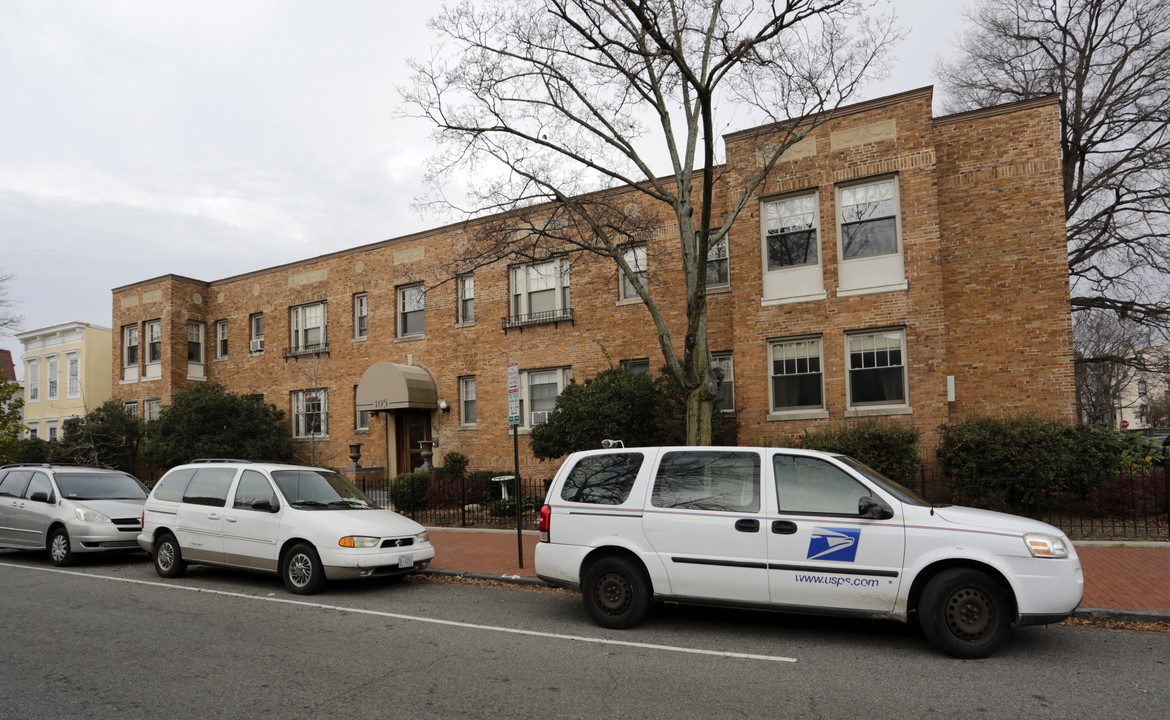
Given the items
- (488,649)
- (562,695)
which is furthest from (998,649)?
(488,649)

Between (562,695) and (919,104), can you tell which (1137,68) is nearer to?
(919,104)

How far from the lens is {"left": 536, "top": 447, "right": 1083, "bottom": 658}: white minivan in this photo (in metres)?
6.21

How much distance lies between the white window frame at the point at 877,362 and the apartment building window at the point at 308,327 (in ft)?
53.6

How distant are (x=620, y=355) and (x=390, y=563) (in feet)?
32.8

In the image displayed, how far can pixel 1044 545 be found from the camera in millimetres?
6176

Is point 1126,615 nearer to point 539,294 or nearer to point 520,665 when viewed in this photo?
point 520,665

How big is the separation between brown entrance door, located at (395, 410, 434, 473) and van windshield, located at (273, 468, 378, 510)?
1117cm

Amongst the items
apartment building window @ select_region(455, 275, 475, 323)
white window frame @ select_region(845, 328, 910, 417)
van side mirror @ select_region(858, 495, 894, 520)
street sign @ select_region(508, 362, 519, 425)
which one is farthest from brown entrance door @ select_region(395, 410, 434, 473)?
van side mirror @ select_region(858, 495, 894, 520)

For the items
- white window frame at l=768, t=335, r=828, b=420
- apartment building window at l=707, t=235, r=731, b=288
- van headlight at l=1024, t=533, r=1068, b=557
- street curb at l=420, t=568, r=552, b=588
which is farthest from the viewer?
apartment building window at l=707, t=235, r=731, b=288

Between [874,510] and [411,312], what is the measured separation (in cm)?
1812

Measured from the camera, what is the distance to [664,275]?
17781 mm

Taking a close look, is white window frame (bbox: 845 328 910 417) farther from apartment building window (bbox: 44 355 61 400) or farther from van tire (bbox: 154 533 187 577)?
apartment building window (bbox: 44 355 61 400)

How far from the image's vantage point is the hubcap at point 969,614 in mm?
6207

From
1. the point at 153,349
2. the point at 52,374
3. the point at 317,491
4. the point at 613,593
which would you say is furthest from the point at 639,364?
the point at 52,374
